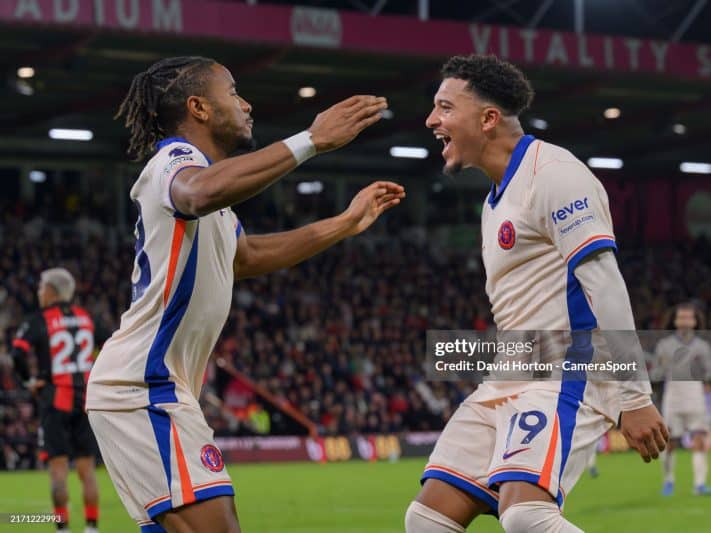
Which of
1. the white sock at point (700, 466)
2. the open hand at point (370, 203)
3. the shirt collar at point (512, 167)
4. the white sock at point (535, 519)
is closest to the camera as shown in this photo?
the white sock at point (535, 519)

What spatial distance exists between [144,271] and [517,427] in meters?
1.65

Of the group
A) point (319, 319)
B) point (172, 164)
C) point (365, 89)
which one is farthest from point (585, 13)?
point (172, 164)

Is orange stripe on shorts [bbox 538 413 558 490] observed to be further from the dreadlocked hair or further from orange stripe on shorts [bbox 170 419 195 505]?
the dreadlocked hair

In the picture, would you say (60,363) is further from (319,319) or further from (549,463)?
(319,319)

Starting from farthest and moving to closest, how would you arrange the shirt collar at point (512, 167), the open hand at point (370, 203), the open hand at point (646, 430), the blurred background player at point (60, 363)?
the blurred background player at point (60, 363)
the open hand at point (370, 203)
the shirt collar at point (512, 167)
the open hand at point (646, 430)

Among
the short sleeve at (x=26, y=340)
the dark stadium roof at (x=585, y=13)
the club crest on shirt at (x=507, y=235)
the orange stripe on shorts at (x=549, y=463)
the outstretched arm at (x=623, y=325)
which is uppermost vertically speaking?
the dark stadium roof at (x=585, y=13)

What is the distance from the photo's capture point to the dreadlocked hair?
5.36 m

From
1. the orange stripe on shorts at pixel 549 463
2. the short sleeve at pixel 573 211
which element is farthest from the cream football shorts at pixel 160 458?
the short sleeve at pixel 573 211

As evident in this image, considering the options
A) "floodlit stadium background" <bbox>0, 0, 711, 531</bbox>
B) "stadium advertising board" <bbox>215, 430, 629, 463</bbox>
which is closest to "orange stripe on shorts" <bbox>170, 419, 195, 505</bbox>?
"floodlit stadium background" <bbox>0, 0, 711, 531</bbox>

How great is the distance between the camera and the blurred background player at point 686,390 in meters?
16.5

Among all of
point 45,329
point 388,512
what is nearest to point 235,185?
point 45,329

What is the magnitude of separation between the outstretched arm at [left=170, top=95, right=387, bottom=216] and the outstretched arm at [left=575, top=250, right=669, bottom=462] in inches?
41.9

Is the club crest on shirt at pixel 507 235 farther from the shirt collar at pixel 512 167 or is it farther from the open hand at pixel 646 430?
the open hand at pixel 646 430

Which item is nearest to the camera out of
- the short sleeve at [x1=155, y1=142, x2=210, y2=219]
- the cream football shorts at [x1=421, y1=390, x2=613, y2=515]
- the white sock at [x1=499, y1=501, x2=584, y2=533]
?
the short sleeve at [x1=155, y1=142, x2=210, y2=219]
